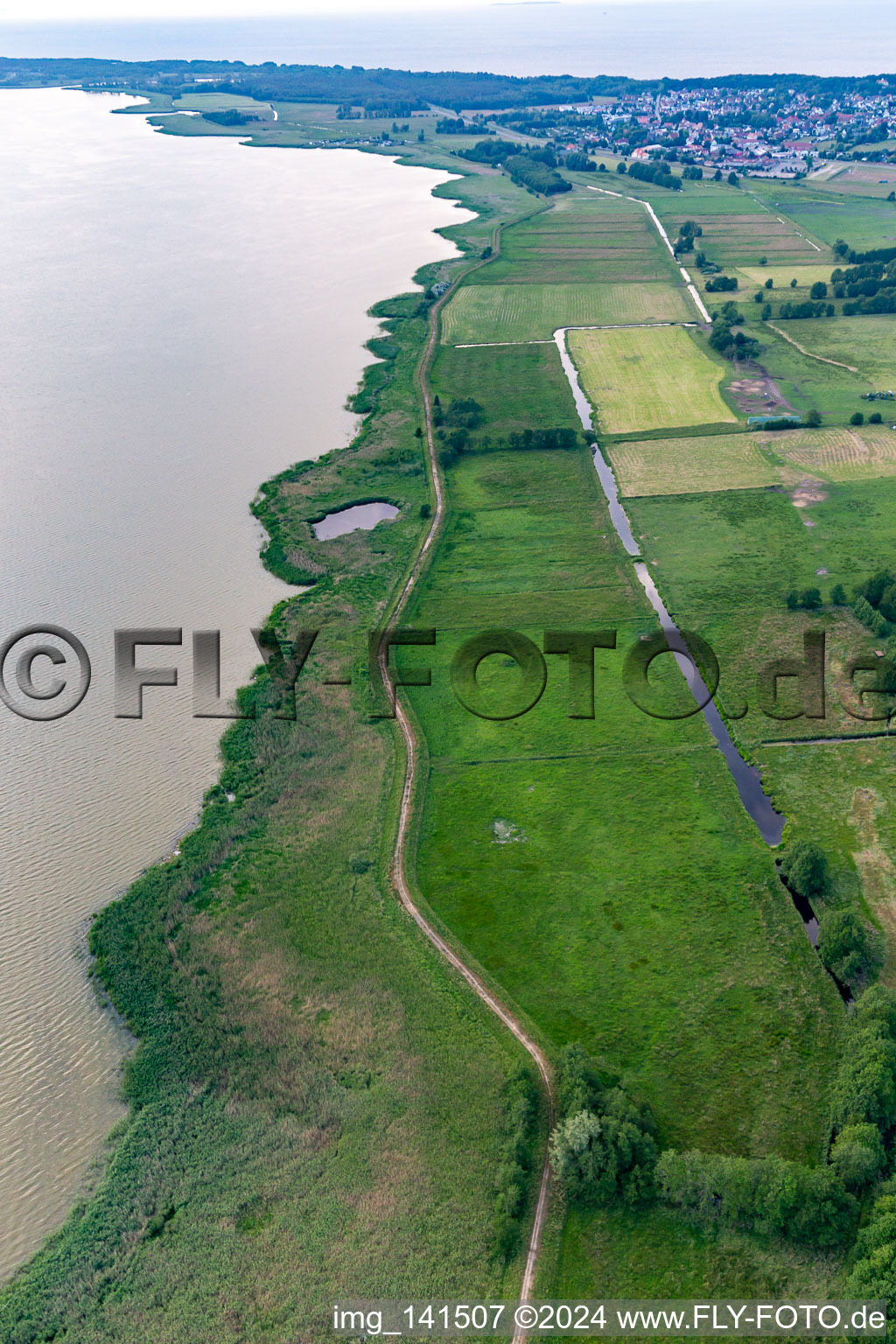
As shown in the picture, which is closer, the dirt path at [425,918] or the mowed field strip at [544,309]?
the dirt path at [425,918]

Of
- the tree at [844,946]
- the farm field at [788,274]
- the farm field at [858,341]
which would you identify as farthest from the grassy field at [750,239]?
the tree at [844,946]

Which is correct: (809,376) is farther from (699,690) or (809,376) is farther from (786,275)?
(699,690)

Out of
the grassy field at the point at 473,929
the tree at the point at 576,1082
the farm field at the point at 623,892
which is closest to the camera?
the grassy field at the point at 473,929

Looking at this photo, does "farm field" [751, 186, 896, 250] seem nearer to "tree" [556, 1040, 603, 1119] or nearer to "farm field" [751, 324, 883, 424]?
"farm field" [751, 324, 883, 424]

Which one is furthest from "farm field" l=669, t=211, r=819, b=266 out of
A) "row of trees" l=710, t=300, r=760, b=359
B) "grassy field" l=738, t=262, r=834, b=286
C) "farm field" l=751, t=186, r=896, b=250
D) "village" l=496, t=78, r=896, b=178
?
"village" l=496, t=78, r=896, b=178

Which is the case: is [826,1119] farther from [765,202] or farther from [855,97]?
[855,97]

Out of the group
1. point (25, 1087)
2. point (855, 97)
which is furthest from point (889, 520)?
point (855, 97)

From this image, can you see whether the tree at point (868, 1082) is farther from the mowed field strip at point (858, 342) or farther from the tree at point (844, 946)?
the mowed field strip at point (858, 342)
